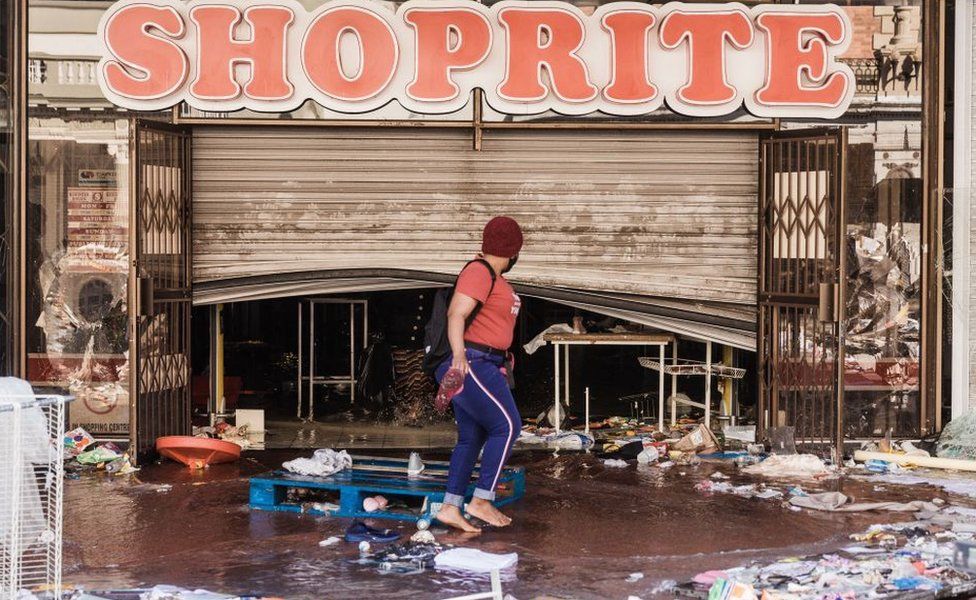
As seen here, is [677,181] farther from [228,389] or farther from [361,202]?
[228,389]

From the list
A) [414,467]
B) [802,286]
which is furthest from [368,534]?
[802,286]

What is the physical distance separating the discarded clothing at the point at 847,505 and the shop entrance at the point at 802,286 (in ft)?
5.66

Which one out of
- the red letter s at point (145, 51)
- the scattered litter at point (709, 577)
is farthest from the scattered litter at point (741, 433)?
the red letter s at point (145, 51)

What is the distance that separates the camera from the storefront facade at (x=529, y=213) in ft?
37.2

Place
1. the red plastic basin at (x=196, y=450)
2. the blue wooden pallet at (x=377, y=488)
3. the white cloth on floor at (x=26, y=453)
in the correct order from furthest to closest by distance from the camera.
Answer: the red plastic basin at (x=196, y=450) → the blue wooden pallet at (x=377, y=488) → the white cloth on floor at (x=26, y=453)

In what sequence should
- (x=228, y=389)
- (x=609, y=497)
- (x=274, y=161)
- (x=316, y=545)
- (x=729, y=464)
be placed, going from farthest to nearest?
(x=228, y=389), (x=274, y=161), (x=729, y=464), (x=609, y=497), (x=316, y=545)

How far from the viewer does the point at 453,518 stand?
26.5ft

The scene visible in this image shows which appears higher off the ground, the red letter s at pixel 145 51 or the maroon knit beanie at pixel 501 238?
the red letter s at pixel 145 51

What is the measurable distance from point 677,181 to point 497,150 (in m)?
1.65

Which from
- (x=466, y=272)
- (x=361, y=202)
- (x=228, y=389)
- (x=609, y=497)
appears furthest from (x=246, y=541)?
(x=228, y=389)

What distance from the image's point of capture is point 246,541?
7953 mm

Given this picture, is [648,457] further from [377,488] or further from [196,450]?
[196,450]

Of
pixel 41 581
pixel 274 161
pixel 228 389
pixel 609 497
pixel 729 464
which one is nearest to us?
pixel 41 581

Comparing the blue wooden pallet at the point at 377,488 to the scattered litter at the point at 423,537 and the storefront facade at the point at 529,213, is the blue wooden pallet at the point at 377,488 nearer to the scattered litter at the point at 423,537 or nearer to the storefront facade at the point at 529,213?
the scattered litter at the point at 423,537
